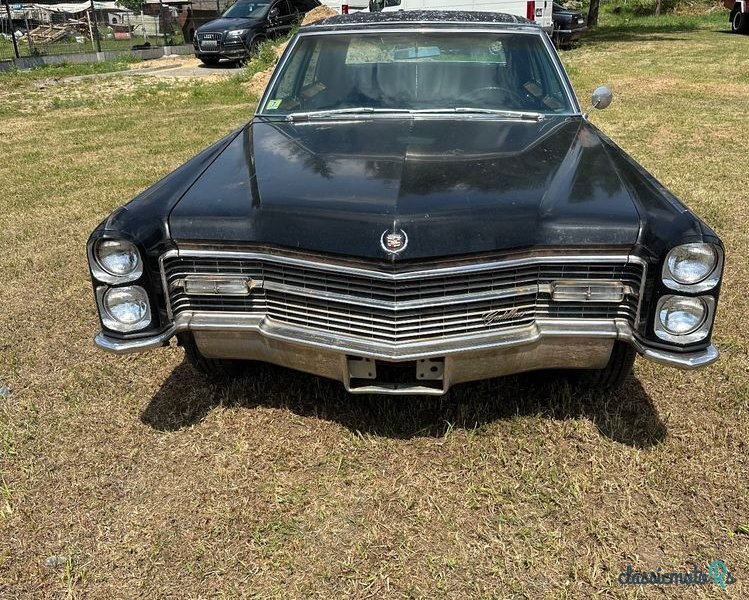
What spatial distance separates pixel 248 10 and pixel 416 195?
15439mm

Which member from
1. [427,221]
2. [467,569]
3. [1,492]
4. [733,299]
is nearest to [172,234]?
[427,221]

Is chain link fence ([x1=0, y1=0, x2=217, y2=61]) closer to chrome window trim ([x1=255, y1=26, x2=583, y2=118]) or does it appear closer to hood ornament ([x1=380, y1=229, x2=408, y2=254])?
chrome window trim ([x1=255, y1=26, x2=583, y2=118])

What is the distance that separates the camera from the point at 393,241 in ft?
7.32

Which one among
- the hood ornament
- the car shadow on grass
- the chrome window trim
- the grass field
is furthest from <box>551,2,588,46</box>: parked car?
the hood ornament

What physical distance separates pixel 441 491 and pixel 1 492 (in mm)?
1675

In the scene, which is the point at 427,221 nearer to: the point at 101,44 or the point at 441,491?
the point at 441,491

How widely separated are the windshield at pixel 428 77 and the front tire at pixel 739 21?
22.5 meters

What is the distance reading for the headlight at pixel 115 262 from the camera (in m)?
2.44

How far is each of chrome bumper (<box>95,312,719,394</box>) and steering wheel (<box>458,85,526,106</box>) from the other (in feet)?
5.09

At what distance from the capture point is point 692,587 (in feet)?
7.07

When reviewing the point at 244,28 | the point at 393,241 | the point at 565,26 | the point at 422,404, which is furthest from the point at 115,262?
the point at 565,26

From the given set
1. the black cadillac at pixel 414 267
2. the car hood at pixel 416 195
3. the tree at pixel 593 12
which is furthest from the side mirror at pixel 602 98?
the tree at pixel 593 12

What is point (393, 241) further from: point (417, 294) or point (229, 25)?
point (229, 25)

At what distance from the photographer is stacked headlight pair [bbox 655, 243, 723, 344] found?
2.28 metres
